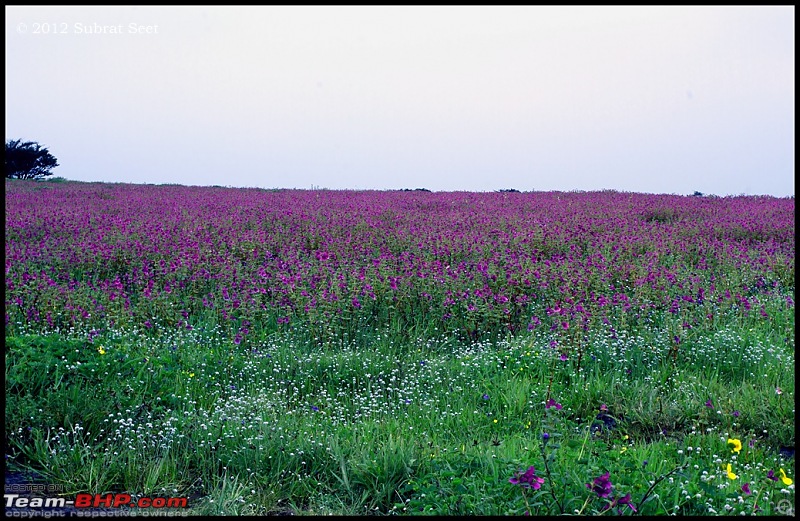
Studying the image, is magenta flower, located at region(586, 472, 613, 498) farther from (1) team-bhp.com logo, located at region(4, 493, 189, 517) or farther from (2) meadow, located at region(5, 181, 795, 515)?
(1) team-bhp.com logo, located at region(4, 493, 189, 517)

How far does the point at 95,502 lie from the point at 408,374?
7.82 ft

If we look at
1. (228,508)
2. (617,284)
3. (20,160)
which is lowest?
(228,508)

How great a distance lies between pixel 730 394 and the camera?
13.7ft

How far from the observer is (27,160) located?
32.6 metres

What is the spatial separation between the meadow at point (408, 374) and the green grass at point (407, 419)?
18 millimetres

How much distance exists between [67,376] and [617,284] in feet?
19.1

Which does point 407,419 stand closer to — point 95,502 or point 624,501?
point 624,501

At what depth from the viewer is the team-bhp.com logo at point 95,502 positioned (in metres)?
3.00

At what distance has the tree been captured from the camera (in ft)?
101

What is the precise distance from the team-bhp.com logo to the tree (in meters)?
32.1

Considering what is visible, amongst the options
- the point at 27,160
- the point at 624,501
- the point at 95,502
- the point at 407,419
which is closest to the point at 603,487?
the point at 624,501

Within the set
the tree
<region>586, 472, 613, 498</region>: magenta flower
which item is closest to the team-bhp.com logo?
<region>586, 472, 613, 498</region>: magenta flower

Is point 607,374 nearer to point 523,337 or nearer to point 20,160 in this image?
point 523,337

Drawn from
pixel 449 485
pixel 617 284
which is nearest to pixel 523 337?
pixel 617 284
